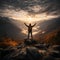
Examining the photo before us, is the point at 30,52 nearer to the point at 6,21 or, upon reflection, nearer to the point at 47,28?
the point at 47,28

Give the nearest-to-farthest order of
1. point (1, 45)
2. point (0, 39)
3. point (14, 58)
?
point (14, 58) < point (1, 45) < point (0, 39)

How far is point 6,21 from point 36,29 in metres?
6.75

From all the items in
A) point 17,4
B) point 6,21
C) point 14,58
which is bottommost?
point 14,58

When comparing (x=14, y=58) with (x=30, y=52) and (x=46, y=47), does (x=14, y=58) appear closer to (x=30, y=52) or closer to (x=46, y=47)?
(x=30, y=52)

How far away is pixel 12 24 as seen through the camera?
1791 inches

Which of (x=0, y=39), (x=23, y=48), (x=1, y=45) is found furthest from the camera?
(x=0, y=39)

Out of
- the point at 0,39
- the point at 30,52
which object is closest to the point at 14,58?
the point at 30,52

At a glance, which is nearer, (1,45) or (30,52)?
(30,52)

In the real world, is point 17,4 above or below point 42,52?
above

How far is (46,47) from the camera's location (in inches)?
955

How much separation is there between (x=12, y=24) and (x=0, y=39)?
937cm

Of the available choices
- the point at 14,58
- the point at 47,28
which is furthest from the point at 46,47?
the point at 47,28

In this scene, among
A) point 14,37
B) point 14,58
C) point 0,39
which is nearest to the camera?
point 14,58

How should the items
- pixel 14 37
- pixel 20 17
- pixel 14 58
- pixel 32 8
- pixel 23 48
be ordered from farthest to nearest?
pixel 32 8 → pixel 20 17 → pixel 14 37 → pixel 23 48 → pixel 14 58
